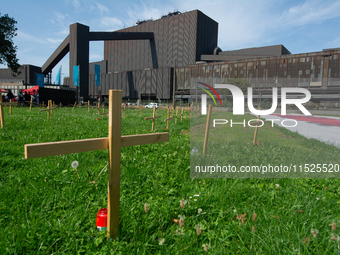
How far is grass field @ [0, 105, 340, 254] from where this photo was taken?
2.13 meters

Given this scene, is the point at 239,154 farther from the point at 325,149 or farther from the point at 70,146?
the point at 70,146

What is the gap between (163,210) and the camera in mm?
2732

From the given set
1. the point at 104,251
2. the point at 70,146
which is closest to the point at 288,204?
the point at 104,251

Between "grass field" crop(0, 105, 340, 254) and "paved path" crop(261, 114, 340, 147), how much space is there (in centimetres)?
62

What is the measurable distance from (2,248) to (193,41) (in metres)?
66.9

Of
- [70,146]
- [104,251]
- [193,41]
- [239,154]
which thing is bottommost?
[104,251]

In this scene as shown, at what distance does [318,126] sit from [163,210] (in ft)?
12.4

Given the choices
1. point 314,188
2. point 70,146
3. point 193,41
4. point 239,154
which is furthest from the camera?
point 193,41

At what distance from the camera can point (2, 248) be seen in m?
2.02

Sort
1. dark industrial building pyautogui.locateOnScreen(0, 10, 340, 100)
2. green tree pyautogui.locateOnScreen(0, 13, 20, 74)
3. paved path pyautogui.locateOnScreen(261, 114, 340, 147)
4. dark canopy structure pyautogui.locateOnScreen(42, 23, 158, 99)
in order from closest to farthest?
paved path pyautogui.locateOnScreen(261, 114, 340, 147) → green tree pyautogui.locateOnScreen(0, 13, 20, 74) → dark canopy structure pyautogui.locateOnScreen(42, 23, 158, 99) → dark industrial building pyautogui.locateOnScreen(0, 10, 340, 100)

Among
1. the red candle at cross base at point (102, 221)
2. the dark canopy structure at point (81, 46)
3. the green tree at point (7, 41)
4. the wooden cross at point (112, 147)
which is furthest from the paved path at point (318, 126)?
the dark canopy structure at point (81, 46)

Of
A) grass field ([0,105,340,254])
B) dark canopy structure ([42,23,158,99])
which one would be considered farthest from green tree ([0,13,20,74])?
grass field ([0,105,340,254])

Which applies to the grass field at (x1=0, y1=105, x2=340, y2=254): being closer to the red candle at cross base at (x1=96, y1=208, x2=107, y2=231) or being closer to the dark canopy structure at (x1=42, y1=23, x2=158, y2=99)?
the red candle at cross base at (x1=96, y1=208, x2=107, y2=231)

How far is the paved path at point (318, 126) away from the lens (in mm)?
3986
